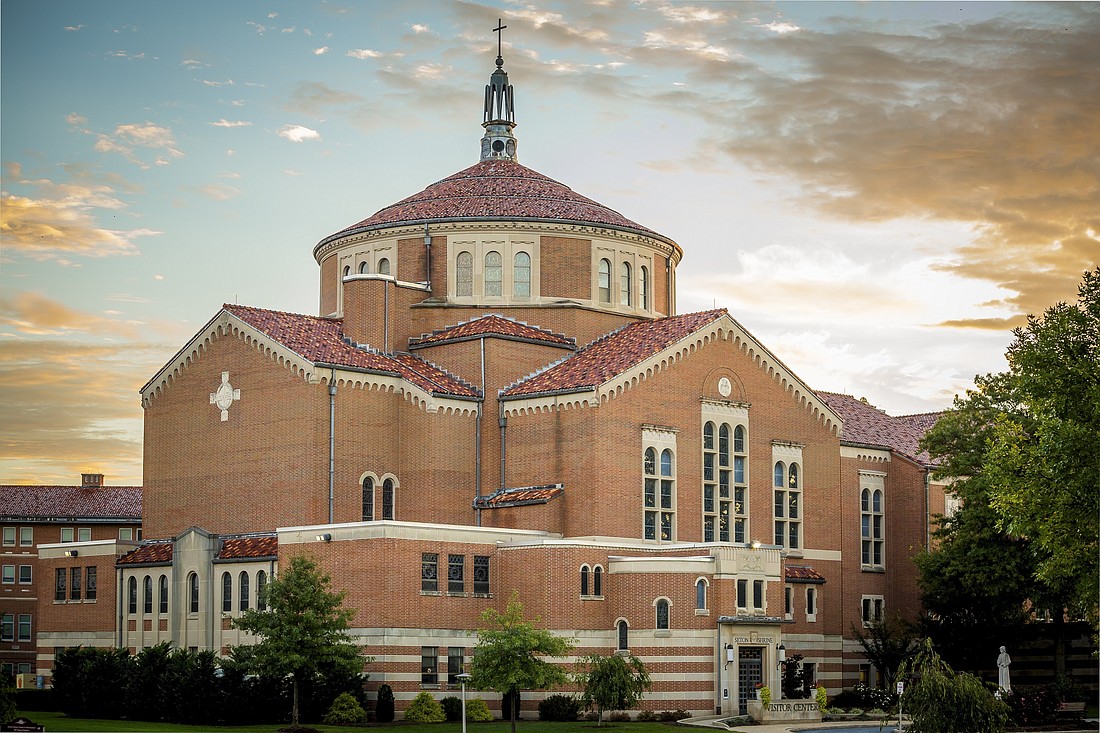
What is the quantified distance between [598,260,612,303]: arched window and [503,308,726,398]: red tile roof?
6.96 ft

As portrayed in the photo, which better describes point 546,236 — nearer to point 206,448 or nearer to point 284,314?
point 284,314

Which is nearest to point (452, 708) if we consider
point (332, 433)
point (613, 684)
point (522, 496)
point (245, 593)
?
point (613, 684)

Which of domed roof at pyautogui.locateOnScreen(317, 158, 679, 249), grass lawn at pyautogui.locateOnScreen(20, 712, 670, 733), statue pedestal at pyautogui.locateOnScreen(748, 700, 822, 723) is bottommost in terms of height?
statue pedestal at pyautogui.locateOnScreen(748, 700, 822, 723)

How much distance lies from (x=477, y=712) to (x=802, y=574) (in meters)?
20.8

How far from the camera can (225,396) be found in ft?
231

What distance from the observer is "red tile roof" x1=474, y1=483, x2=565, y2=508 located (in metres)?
67.4

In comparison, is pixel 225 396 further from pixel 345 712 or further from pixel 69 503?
pixel 69 503

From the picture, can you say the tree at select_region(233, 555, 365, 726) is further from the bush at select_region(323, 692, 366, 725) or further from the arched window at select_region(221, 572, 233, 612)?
the arched window at select_region(221, 572, 233, 612)

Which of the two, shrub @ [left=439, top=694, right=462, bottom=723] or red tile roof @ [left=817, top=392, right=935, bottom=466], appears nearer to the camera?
shrub @ [left=439, top=694, right=462, bottom=723]

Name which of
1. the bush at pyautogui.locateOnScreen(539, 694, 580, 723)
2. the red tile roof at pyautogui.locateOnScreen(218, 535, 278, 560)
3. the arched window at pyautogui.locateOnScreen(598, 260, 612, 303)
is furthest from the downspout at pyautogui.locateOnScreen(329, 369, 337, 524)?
the arched window at pyautogui.locateOnScreen(598, 260, 612, 303)

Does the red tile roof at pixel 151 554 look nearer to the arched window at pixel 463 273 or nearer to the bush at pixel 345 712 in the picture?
the bush at pixel 345 712

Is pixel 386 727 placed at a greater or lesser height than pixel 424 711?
lesser

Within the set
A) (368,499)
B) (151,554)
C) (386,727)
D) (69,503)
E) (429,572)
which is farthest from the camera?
(69,503)

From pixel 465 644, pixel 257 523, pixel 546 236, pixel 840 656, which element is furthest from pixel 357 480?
pixel 840 656
